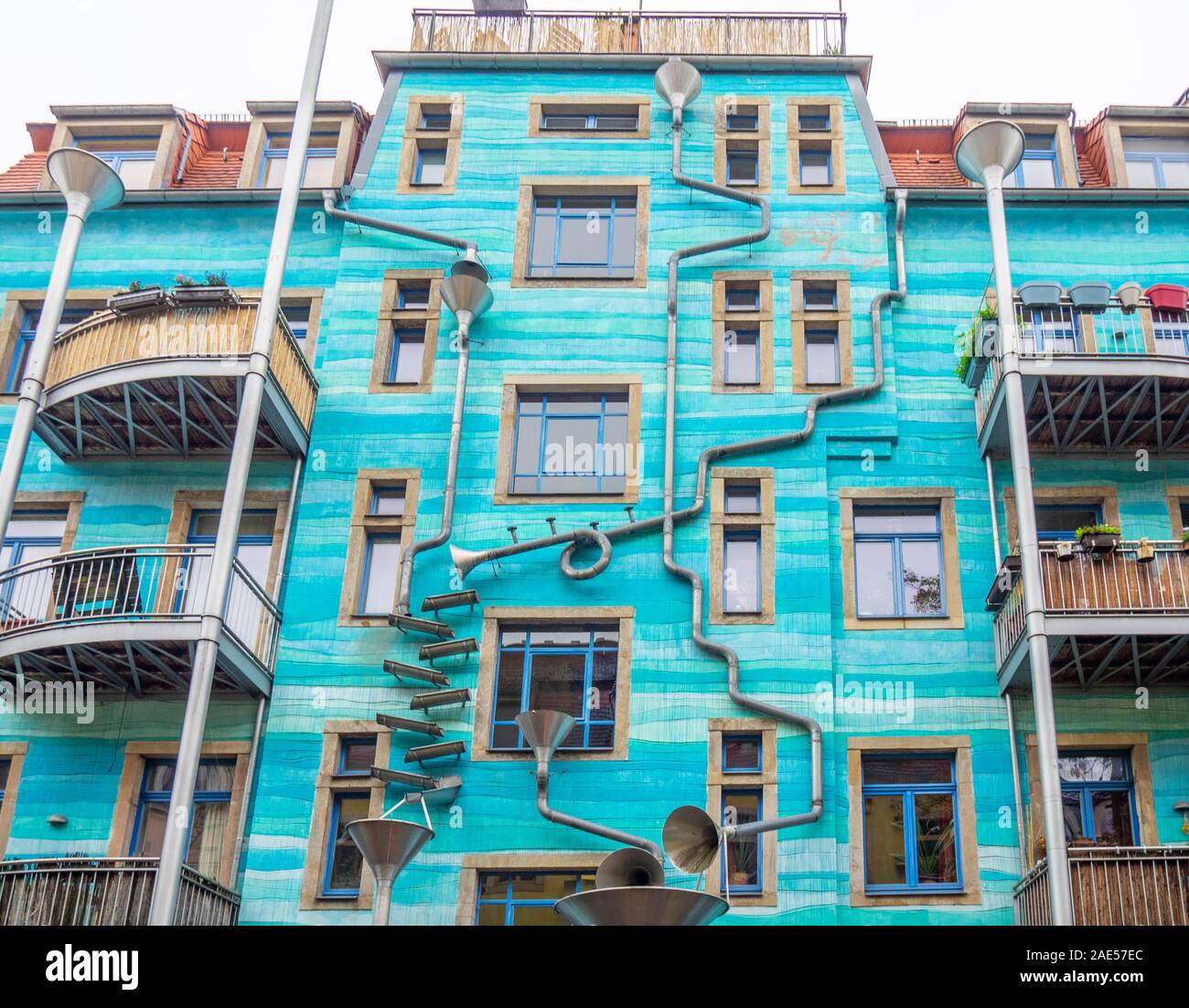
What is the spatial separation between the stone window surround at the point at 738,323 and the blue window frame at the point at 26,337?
995cm

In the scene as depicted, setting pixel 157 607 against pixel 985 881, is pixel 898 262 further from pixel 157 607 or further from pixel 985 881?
pixel 157 607

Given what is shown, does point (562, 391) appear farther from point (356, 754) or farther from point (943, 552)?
point (356, 754)

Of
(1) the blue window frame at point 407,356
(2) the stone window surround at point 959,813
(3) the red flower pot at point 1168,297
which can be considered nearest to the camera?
(2) the stone window surround at point 959,813

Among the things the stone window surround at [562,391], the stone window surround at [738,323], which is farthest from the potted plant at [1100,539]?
the stone window surround at [562,391]

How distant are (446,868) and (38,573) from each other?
7061mm

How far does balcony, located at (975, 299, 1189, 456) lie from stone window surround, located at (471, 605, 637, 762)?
19.5 feet

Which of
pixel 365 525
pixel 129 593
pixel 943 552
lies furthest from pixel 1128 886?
pixel 129 593

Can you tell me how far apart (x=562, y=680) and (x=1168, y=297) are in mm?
10222

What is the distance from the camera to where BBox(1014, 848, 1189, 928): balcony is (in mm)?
18109

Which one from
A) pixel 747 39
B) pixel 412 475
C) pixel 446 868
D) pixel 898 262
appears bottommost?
pixel 446 868

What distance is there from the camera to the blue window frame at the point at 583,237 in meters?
25.4

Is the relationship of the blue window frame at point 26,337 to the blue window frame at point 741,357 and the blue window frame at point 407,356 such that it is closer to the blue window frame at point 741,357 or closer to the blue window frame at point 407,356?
the blue window frame at point 407,356

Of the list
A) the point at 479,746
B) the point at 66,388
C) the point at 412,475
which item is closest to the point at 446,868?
the point at 479,746
